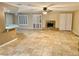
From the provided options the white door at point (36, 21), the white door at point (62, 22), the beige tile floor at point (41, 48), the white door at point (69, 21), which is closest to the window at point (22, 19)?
the white door at point (36, 21)

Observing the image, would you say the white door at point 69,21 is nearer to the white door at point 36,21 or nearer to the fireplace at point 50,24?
the fireplace at point 50,24

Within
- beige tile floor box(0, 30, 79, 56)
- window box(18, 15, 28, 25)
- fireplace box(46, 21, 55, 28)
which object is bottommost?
beige tile floor box(0, 30, 79, 56)

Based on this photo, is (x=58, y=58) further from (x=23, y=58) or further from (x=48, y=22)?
(x=48, y=22)

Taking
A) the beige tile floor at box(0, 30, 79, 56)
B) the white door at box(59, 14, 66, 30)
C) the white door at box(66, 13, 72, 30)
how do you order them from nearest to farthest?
the beige tile floor at box(0, 30, 79, 56), the white door at box(66, 13, 72, 30), the white door at box(59, 14, 66, 30)

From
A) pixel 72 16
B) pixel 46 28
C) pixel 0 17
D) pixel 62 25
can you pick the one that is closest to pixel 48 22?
pixel 46 28

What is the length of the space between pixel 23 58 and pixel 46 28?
11305 mm

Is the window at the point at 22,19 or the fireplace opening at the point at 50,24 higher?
the window at the point at 22,19

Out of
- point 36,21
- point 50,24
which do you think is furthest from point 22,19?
point 50,24

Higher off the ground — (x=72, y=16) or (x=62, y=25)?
(x=72, y=16)

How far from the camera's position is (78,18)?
964 centimetres

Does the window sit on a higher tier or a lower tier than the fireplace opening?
higher

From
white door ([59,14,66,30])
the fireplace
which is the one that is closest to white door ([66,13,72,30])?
white door ([59,14,66,30])

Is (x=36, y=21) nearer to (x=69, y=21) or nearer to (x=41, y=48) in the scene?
(x=69, y=21)

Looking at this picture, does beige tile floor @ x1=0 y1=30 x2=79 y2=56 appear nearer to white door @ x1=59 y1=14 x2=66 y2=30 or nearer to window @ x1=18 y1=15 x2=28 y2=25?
white door @ x1=59 y1=14 x2=66 y2=30
